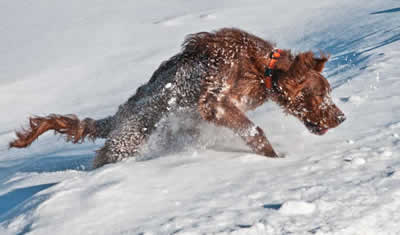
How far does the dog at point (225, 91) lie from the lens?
452 centimetres

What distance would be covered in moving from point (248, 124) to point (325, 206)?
5.37 feet

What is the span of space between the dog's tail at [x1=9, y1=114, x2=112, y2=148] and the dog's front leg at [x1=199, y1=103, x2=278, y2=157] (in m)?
1.09

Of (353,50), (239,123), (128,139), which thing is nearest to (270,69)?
(239,123)

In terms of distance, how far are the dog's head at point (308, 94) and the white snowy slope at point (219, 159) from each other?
0.15 metres

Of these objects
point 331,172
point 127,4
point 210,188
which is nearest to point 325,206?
point 331,172

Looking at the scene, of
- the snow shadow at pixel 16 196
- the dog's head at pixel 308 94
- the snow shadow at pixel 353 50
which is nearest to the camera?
the snow shadow at pixel 16 196

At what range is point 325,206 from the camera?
2.79 meters

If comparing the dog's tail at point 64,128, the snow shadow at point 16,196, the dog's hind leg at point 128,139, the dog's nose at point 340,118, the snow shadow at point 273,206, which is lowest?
the snow shadow at point 273,206

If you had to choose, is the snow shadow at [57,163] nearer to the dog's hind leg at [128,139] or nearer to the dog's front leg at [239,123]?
the dog's hind leg at [128,139]

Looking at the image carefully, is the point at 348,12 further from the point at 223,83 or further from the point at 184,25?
the point at 223,83

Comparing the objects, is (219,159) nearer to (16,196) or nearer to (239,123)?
(239,123)

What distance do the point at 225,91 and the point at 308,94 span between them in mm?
731

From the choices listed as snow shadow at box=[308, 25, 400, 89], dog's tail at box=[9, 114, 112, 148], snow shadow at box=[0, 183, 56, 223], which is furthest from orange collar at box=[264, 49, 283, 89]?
snow shadow at box=[0, 183, 56, 223]

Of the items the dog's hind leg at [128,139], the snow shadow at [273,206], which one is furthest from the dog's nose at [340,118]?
the snow shadow at [273,206]
